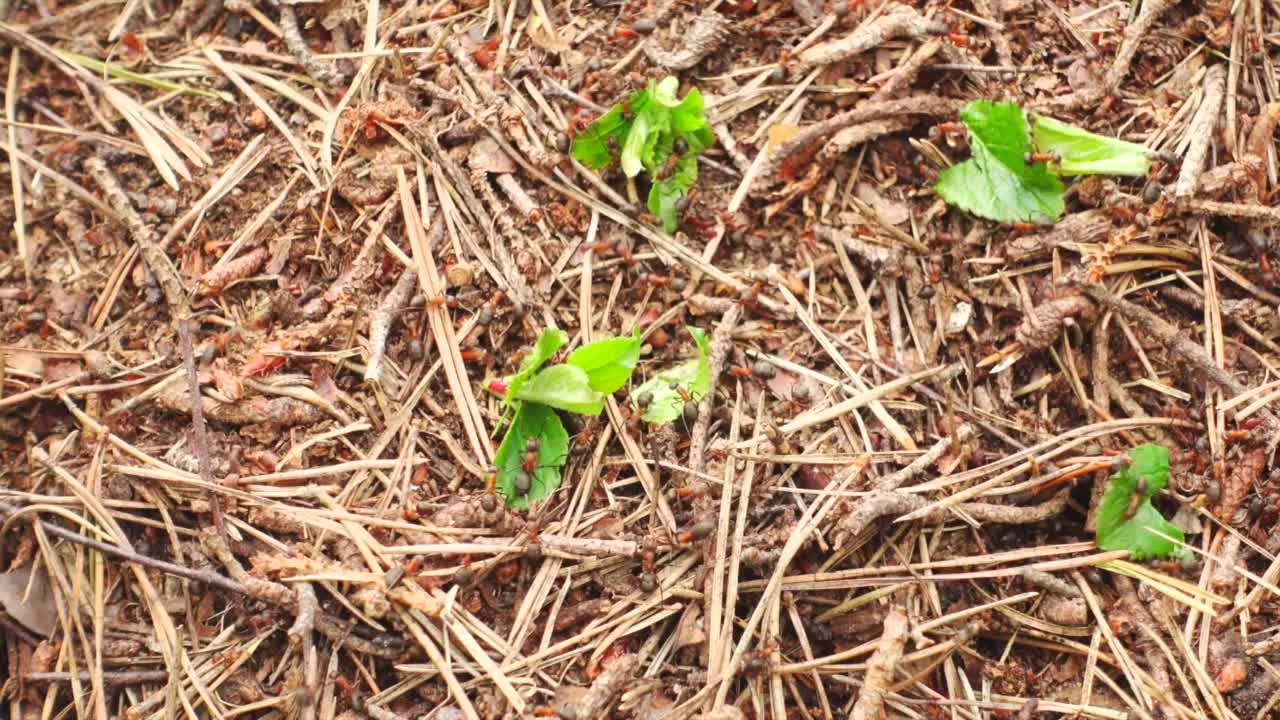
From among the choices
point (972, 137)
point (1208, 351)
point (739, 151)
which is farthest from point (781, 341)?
point (1208, 351)

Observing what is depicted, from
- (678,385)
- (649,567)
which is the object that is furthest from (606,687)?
(678,385)

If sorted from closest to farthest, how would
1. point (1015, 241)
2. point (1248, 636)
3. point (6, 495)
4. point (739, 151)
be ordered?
point (1248, 636)
point (6, 495)
point (1015, 241)
point (739, 151)

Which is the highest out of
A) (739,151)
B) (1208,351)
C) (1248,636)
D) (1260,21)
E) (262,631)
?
(1260,21)

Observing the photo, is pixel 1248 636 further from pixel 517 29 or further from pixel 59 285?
pixel 59 285

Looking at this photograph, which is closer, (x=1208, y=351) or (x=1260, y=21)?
(x=1208, y=351)

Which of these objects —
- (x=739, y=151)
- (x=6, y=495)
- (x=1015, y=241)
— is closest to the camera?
(x=6, y=495)

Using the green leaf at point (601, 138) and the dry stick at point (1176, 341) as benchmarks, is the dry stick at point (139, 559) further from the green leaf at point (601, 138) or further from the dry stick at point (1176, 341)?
the dry stick at point (1176, 341)
